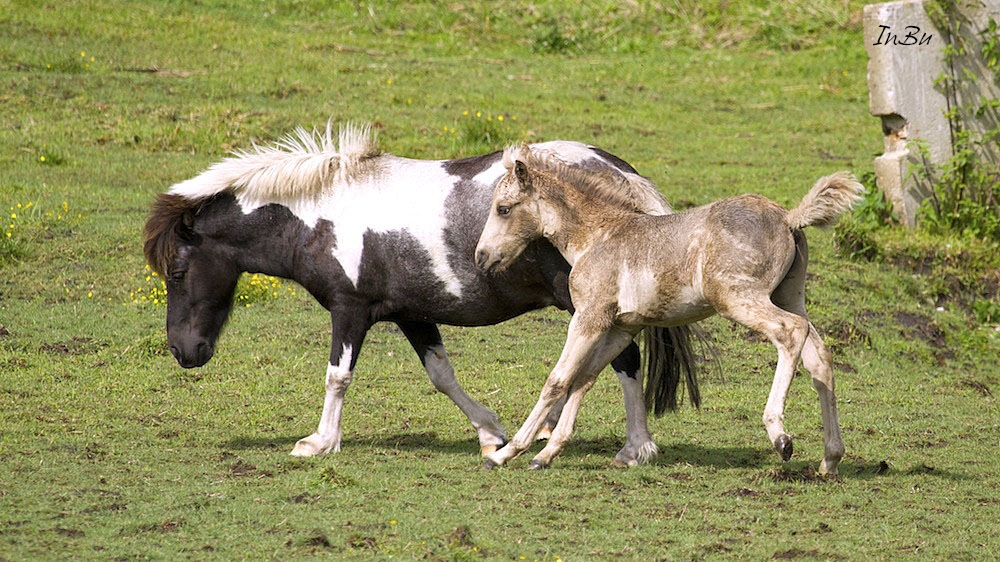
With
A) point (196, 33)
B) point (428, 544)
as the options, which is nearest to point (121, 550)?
point (428, 544)

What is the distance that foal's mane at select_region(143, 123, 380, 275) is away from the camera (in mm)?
8016

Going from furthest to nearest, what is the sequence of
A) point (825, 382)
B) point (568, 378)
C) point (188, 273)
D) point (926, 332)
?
point (926, 332), point (188, 273), point (568, 378), point (825, 382)

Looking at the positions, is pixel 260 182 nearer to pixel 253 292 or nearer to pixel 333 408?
pixel 333 408

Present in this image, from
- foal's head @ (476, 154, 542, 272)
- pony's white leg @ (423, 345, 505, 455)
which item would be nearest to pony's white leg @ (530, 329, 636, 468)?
pony's white leg @ (423, 345, 505, 455)

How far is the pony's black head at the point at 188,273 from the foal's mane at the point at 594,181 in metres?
1.99

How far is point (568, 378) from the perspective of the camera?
726cm

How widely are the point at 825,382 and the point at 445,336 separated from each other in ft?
15.6

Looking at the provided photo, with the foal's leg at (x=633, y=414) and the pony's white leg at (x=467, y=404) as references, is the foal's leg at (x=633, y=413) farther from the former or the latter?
the pony's white leg at (x=467, y=404)

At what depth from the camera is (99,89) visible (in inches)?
668

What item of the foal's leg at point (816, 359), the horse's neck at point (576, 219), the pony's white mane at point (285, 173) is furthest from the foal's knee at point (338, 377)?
the foal's leg at point (816, 359)

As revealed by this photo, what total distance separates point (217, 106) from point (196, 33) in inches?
150

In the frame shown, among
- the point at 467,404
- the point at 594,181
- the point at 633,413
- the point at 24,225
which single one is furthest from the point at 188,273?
the point at 24,225

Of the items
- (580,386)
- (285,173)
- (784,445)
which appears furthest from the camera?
(285,173)

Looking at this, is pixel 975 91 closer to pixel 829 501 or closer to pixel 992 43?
pixel 992 43
